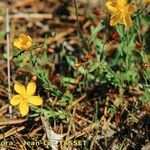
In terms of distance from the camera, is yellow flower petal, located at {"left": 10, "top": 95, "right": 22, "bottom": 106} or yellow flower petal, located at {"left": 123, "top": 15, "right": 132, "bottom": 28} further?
yellow flower petal, located at {"left": 10, "top": 95, "right": 22, "bottom": 106}

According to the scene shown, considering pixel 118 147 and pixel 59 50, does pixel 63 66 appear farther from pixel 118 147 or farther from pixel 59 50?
pixel 118 147

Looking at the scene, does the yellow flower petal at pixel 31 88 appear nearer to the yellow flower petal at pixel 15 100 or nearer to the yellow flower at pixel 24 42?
the yellow flower petal at pixel 15 100

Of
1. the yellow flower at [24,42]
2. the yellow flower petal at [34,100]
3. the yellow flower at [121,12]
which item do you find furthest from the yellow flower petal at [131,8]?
the yellow flower petal at [34,100]

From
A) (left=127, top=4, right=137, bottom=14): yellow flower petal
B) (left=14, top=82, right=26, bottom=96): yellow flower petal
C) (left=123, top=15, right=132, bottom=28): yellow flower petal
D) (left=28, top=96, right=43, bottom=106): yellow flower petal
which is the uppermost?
(left=127, top=4, right=137, bottom=14): yellow flower petal

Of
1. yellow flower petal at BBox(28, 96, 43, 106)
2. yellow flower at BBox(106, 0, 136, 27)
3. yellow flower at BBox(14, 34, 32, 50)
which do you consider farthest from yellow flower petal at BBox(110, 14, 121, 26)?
yellow flower petal at BBox(28, 96, 43, 106)

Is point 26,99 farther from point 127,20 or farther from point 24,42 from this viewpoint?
point 127,20

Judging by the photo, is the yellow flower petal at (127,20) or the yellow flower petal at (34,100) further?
the yellow flower petal at (34,100)

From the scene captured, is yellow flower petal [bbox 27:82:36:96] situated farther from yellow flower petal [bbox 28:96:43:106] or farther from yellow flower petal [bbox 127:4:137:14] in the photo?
yellow flower petal [bbox 127:4:137:14]

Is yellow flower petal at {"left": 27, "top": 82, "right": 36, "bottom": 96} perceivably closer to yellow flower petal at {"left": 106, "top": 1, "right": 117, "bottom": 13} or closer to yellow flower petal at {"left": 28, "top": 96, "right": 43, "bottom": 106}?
yellow flower petal at {"left": 28, "top": 96, "right": 43, "bottom": 106}

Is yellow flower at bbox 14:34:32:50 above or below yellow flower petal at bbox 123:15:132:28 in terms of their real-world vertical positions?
below
